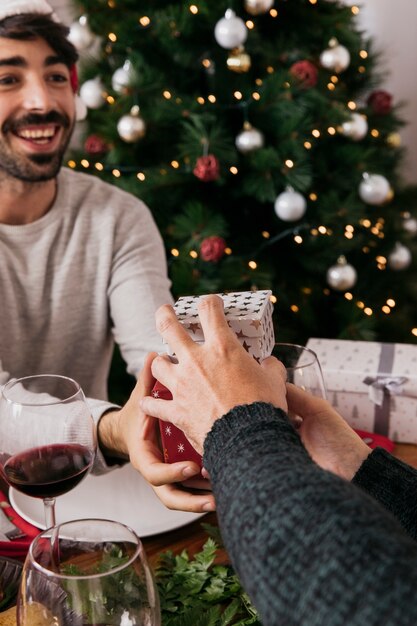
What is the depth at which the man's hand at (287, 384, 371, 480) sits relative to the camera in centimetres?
84

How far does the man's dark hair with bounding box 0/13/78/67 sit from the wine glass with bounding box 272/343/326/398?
3.15 feet

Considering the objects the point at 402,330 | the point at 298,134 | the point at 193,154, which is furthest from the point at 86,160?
the point at 402,330

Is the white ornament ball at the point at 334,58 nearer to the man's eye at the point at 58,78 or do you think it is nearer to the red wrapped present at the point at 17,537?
the man's eye at the point at 58,78

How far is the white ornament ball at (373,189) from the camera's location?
7.89ft

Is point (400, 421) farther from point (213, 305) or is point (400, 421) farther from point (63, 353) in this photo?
point (63, 353)

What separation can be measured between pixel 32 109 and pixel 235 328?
2.98ft

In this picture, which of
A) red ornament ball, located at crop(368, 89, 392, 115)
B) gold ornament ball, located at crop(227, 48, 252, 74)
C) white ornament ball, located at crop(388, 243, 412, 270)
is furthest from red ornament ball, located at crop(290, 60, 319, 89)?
white ornament ball, located at crop(388, 243, 412, 270)

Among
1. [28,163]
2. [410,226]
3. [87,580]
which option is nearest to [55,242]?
[28,163]

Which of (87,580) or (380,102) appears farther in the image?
(380,102)

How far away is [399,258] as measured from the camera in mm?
2625

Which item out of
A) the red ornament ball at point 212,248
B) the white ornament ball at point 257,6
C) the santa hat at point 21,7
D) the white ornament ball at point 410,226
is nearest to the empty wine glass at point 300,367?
the santa hat at point 21,7

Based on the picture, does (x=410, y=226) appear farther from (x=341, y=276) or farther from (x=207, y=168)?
(x=207, y=168)

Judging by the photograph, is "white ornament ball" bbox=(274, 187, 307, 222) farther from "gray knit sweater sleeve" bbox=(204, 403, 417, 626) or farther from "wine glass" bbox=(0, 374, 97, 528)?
"gray knit sweater sleeve" bbox=(204, 403, 417, 626)

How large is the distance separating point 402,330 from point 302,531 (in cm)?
→ 231
